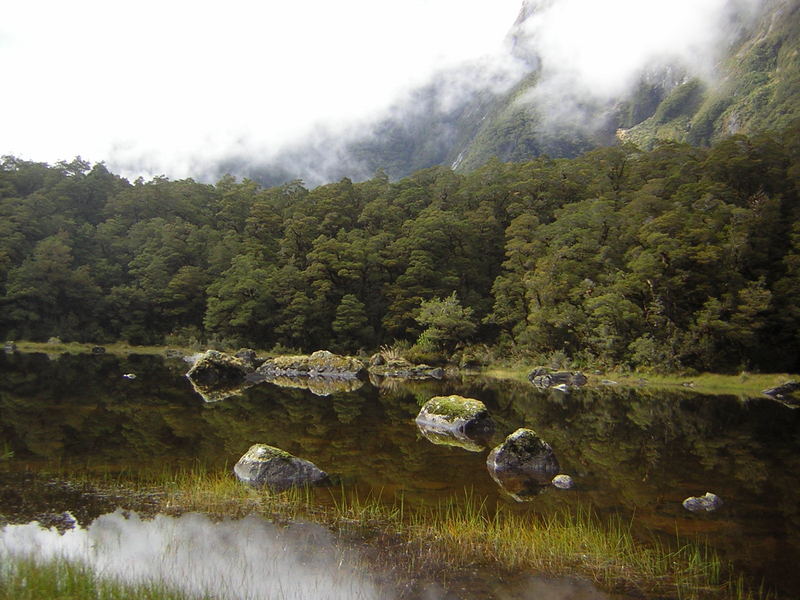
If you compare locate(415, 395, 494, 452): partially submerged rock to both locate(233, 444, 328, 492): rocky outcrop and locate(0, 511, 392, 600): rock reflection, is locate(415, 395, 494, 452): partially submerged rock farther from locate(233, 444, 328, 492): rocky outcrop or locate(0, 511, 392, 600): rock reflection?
locate(0, 511, 392, 600): rock reflection

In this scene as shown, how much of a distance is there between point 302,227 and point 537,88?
377 feet

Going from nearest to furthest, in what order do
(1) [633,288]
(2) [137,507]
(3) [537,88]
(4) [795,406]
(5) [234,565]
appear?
(5) [234,565] < (2) [137,507] < (4) [795,406] < (1) [633,288] < (3) [537,88]

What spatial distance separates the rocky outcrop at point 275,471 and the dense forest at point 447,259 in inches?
1137

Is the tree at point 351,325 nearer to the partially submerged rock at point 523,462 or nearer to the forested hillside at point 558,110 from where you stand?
the partially submerged rock at point 523,462

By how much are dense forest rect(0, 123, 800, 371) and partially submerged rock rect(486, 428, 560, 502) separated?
970 inches

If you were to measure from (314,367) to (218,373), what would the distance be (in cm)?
749

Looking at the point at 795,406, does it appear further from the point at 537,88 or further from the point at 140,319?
the point at 537,88

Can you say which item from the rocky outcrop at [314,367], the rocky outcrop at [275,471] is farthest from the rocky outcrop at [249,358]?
the rocky outcrop at [275,471]

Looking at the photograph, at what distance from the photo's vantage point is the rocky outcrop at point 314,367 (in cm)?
3502

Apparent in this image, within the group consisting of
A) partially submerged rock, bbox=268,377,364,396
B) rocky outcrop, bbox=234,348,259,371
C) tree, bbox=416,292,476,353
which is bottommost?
partially submerged rock, bbox=268,377,364,396

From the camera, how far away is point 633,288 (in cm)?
3597

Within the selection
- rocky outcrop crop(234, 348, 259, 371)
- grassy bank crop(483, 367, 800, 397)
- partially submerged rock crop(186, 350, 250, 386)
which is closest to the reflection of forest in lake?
partially submerged rock crop(186, 350, 250, 386)

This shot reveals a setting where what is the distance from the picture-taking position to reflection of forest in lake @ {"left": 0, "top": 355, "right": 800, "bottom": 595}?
30.5 feet

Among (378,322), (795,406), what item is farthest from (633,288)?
(378,322)
